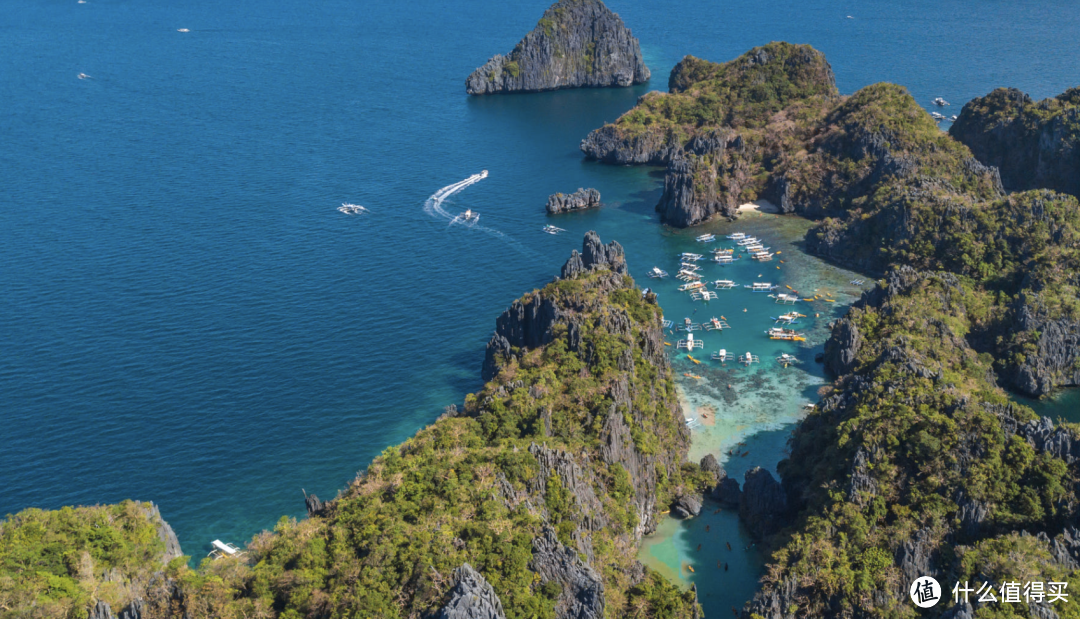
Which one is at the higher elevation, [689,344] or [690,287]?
[690,287]

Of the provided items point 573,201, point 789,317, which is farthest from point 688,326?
point 573,201

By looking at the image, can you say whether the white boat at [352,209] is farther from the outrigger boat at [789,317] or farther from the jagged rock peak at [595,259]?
the outrigger boat at [789,317]

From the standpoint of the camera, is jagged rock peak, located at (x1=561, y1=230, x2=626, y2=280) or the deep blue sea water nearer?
the deep blue sea water

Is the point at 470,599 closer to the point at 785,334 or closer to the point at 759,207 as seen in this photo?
the point at 785,334

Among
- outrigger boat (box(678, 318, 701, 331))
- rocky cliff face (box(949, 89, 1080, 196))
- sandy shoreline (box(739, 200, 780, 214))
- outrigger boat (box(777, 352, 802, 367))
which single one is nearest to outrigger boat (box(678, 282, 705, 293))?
outrigger boat (box(678, 318, 701, 331))

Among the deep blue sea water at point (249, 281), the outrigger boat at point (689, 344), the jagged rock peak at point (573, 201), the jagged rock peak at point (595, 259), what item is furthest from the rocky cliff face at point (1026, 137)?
the jagged rock peak at point (595, 259)

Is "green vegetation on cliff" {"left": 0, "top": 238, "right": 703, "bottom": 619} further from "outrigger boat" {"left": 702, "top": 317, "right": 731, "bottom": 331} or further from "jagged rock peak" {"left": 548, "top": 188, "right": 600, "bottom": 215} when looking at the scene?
"jagged rock peak" {"left": 548, "top": 188, "right": 600, "bottom": 215}
